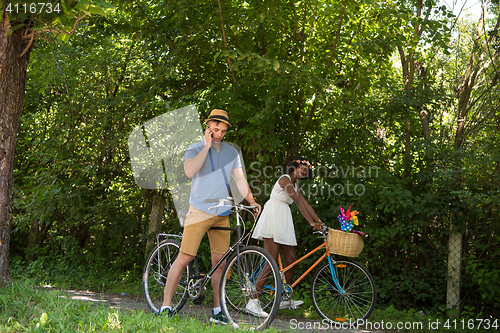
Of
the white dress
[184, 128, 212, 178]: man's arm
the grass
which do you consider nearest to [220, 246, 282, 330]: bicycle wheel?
the grass

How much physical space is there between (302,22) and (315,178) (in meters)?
2.51

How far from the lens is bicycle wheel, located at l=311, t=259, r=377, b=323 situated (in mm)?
4359

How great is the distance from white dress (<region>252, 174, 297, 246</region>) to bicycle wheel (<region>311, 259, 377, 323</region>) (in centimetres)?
53

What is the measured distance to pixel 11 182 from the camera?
411 centimetres

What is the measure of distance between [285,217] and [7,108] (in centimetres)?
312

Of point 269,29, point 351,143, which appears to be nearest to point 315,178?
point 351,143

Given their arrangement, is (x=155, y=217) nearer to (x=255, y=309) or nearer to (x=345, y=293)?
(x=345, y=293)

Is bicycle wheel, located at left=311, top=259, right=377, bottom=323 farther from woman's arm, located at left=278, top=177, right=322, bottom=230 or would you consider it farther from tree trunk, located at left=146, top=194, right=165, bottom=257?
tree trunk, located at left=146, top=194, right=165, bottom=257

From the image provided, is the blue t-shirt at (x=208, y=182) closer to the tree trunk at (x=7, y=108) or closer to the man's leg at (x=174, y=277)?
the man's leg at (x=174, y=277)

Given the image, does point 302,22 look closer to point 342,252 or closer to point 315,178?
point 315,178

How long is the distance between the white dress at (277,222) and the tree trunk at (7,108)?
2.61 meters

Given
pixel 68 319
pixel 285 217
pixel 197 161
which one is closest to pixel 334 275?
pixel 285 217

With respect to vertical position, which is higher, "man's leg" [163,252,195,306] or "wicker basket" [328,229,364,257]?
"wicker basket" [328,229,364,257]

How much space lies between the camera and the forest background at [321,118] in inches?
222
